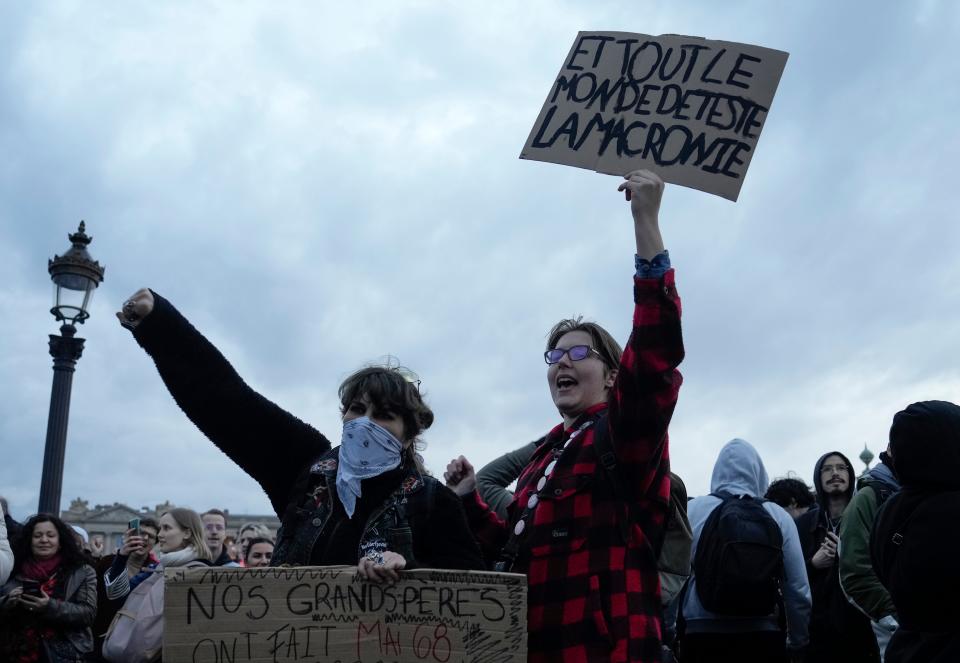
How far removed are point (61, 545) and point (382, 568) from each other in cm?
554

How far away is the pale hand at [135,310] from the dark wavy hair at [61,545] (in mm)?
4822

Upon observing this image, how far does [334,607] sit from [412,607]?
25cm

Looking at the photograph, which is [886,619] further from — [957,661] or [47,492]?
[47,492]

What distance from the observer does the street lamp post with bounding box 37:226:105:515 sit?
1016 cm

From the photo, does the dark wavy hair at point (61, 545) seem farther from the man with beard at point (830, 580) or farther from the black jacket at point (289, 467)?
the man with beard at point (830, 580)

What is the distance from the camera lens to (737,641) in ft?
17.9

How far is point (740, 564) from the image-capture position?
5406 mm

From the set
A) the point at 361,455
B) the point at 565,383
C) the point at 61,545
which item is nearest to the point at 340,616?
the point at 361,455

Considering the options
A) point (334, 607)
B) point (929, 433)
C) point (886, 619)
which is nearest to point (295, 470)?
point (334, 607)

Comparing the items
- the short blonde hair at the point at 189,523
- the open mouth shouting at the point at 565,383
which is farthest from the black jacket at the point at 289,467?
the short blonde hair at the point at 189,523

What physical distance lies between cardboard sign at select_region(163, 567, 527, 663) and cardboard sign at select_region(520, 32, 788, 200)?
1.73 meters

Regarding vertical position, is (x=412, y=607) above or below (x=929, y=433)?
below

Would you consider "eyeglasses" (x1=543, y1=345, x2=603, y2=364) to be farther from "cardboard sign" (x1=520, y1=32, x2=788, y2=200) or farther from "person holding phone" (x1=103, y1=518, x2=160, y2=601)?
"person holding phone" (x1=103, y1=518, x2=160, y2=601)

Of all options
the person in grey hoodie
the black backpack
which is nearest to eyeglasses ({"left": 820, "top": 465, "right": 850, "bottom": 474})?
the person in grey hoodie
